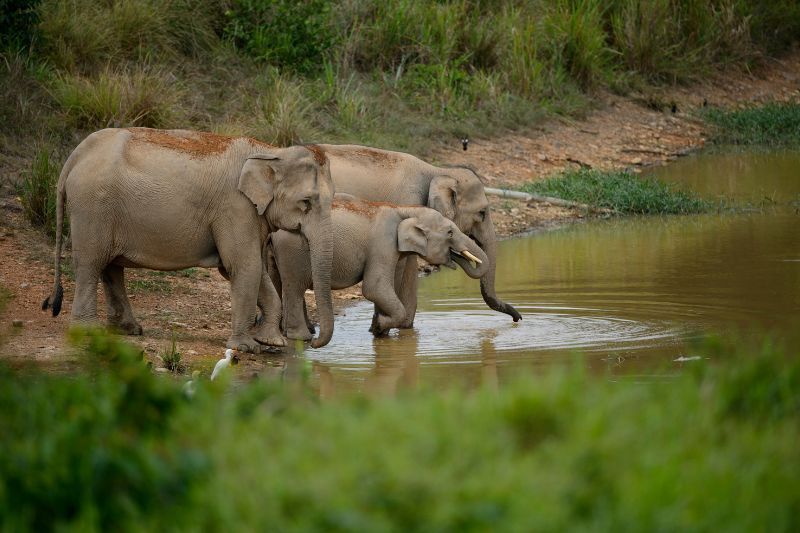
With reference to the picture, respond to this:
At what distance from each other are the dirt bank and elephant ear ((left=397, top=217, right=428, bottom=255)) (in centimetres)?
143

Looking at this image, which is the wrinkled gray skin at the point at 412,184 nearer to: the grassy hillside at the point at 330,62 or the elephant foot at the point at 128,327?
the elephant foot at the point at 128,327

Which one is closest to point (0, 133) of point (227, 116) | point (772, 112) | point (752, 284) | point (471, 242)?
point (227, 116)

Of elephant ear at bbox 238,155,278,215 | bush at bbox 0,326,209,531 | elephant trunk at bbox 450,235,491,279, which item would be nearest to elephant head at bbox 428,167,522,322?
elephant trunk at bbox 450,235,491,279

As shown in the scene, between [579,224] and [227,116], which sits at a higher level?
[227,116]

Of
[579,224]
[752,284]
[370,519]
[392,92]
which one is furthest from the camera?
[392,92]

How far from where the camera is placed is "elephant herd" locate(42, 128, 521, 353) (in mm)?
9164

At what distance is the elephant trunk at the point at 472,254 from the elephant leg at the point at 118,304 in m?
2.48

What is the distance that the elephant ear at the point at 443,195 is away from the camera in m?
10.9

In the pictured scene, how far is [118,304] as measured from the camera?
9.58m

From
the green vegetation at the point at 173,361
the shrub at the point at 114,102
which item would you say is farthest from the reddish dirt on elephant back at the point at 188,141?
the shrub at the point at 114,102

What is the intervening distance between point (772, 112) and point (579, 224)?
24.1 ft

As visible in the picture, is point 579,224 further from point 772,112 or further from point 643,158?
point 772,112

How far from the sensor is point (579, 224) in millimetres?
14883

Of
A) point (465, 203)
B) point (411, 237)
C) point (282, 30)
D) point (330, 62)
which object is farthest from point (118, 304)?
point (330, 62)
